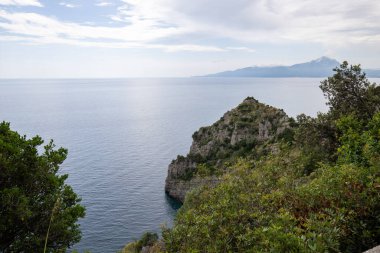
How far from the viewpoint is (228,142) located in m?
95.1

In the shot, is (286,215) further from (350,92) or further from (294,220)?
(350,92)

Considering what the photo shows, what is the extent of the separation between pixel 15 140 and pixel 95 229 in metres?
50.5

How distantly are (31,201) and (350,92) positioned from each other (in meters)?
28.7

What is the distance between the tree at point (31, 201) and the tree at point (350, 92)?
24070 mm

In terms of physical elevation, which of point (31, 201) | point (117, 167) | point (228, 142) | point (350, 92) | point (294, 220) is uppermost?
point (350, 92)

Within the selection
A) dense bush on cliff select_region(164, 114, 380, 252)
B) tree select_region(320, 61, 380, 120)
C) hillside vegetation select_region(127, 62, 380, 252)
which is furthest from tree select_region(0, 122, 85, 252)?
tree select_region(320, 61, 380, 120)

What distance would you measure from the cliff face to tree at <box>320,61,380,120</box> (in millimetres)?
50902

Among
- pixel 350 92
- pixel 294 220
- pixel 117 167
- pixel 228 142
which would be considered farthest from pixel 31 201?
pixel 117 167

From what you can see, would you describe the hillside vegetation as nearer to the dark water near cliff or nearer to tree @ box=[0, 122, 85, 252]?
tree @ box=[0, 122, 85, 252]

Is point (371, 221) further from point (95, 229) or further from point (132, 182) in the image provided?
point (132, 182)

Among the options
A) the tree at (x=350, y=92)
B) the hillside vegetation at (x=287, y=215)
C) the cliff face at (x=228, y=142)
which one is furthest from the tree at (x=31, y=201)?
the cliff face at (x=228, y=142)

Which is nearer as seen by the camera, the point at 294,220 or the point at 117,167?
the point at 294,220

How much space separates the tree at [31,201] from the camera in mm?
19250

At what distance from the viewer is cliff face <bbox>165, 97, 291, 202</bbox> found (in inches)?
3445
